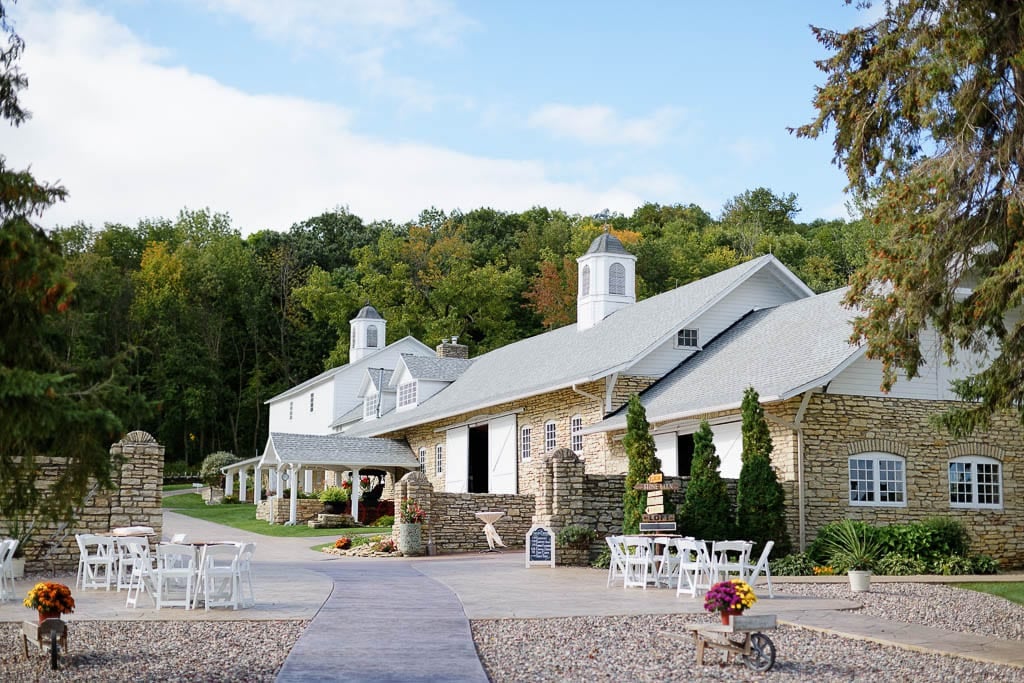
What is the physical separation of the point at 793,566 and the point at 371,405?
2553cm

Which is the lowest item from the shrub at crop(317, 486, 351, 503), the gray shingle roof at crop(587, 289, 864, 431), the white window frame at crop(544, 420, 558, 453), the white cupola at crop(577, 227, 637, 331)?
the shrub at crop(317, 486, 351, 503)

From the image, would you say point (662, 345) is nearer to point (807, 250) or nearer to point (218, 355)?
point (807, 250)

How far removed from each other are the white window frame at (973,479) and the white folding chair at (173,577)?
1435 cm

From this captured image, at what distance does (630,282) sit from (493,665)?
82.6 ft

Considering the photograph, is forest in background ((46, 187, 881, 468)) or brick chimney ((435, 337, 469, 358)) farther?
forest in background ((46, 187, 881, 468))

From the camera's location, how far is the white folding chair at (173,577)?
1252cm

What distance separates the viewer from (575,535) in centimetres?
2042

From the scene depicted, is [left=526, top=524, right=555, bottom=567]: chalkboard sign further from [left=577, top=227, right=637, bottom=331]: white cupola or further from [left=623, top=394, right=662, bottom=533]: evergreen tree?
[left=577, top=227, right=637, bottom=331]: white cupola

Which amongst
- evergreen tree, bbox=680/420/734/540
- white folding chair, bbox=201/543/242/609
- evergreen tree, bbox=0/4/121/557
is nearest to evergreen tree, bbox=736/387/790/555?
evergreen tree, bbox=680/420/734/540

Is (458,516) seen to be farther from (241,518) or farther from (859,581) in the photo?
(241,518)

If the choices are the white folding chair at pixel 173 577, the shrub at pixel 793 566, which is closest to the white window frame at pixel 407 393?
the shrub at pixel 793 566

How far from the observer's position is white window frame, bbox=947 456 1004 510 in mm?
21422

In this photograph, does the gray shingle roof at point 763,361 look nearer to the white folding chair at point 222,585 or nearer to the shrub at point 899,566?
the shrub at point 899,566

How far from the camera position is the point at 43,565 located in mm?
17859
